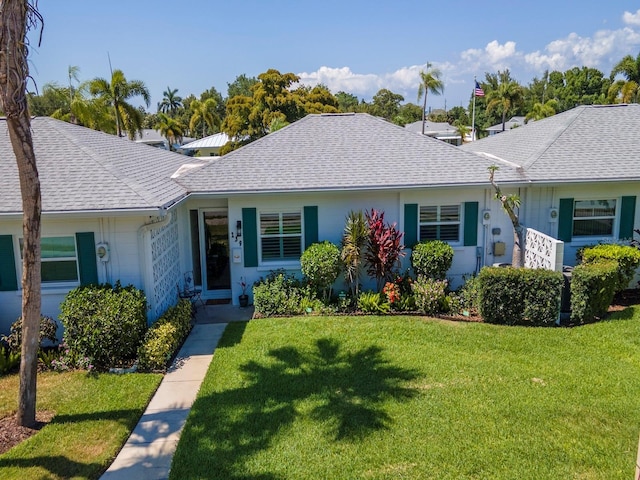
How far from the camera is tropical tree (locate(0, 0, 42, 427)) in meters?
6.10

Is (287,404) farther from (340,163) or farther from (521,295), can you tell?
(340,163)

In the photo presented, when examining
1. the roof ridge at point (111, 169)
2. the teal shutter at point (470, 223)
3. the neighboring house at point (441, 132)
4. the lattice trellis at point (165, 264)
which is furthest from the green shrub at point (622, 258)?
the neighboring house at point (441, 132)

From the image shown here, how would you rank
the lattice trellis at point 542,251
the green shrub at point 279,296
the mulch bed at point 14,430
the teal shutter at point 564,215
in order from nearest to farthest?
the mulch bed at point 14,430 → the lattice trellis at point 542,251 → the green shrub at point 279,296 → the teal shutter at point 564,215

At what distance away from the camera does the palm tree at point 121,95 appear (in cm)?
3253

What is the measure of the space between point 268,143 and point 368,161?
9.64ft

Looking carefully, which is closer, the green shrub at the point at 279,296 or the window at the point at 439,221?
the green shrub at the point at 279,296

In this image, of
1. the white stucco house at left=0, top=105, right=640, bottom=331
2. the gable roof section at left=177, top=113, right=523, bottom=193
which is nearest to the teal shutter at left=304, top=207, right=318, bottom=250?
the white stucco house at left=0, top=105, right=640, bottom=331

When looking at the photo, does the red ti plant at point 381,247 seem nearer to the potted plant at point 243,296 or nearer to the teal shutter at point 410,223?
the teal shutter at point 410,223

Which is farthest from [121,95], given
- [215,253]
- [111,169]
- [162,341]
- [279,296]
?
[162,341]

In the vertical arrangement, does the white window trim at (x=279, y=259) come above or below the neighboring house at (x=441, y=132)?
below

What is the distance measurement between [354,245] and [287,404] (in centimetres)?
501

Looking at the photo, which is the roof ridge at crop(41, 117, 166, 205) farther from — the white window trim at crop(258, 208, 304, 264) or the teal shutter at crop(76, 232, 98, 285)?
the white window trim at crop(258, 208, 304, 264)

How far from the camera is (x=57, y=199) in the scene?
9602mm

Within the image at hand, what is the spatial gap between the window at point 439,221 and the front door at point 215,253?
5308mm
